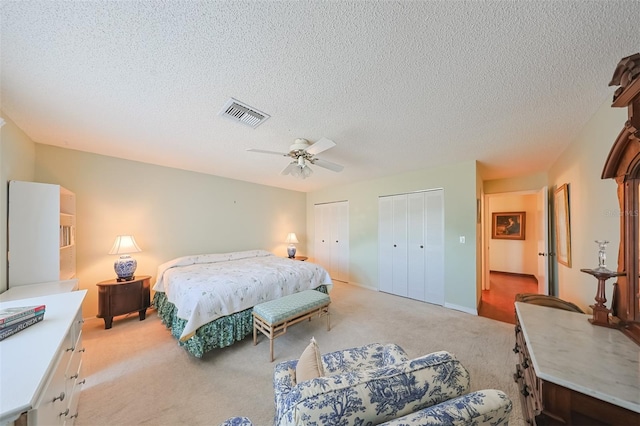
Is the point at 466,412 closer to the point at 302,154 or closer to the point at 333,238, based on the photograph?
the point at 302,154

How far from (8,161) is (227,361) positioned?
9.29 ft

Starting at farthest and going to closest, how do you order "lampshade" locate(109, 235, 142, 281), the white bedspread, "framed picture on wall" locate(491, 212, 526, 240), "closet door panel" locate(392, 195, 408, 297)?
"framed picture on wall" locate(491, 212, 526, 240) < "closet door panel" locate(392, 195, 408, 297) < "lampshade" locate(109, 235, 142, 281) < the white bedspread

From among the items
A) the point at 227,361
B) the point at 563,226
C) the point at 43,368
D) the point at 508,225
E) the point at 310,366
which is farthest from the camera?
the point at 508,225

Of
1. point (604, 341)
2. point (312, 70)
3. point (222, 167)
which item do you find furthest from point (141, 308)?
point (604, 341)

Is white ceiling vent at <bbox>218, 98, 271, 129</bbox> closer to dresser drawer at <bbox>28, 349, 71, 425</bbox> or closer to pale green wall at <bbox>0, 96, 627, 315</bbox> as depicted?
dresser drawer at <bbox>28, 349, 71, 425</bbox>

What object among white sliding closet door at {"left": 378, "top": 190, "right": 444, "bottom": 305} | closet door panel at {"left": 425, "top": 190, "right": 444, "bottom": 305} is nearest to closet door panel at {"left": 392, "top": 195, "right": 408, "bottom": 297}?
white sliding closet door at {"left": 378, "top": 190, "right": 444, "bottom": 305}

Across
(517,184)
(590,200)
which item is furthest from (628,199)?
(517,184)

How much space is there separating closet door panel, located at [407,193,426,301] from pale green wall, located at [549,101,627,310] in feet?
5.69

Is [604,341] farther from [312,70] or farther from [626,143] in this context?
[312,70]

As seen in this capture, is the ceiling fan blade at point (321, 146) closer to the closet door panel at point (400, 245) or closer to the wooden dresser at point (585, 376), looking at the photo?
the wooden dresser at point (585, 376)

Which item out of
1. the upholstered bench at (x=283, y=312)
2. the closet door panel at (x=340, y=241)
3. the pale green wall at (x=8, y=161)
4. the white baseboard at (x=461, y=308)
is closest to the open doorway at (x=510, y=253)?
the white baseboard at (x=461, y=308)

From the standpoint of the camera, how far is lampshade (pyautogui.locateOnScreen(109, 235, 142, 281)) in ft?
9.61

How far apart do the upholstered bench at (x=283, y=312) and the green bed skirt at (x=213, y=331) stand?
141 millimetres

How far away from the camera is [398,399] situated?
76cm
